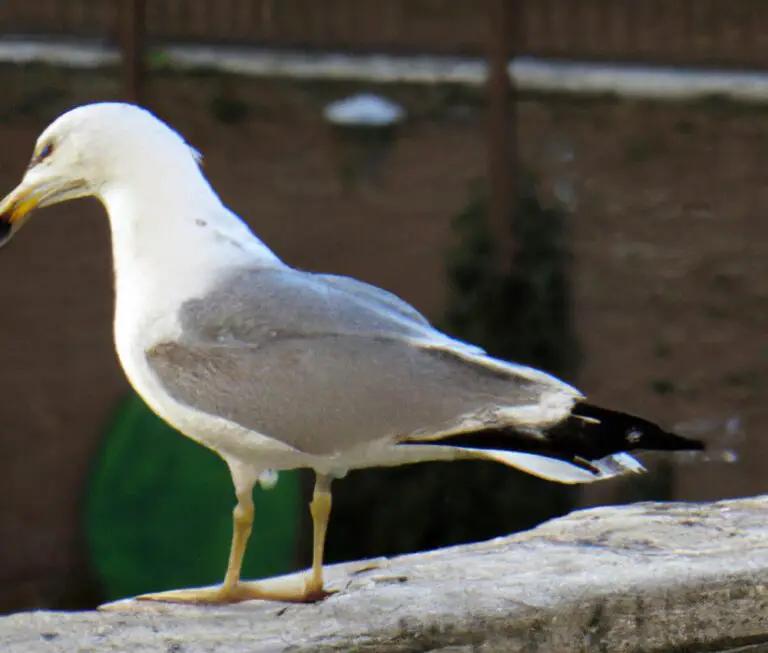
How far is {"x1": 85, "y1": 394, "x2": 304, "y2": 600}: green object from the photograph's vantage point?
494 centimetres

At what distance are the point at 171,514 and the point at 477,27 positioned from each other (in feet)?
6.63

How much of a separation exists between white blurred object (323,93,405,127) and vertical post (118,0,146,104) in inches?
26.9

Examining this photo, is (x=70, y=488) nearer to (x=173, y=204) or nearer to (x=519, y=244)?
(x=519, y=244)

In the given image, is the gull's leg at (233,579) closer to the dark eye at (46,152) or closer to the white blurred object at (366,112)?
the dark eye at (46,152)

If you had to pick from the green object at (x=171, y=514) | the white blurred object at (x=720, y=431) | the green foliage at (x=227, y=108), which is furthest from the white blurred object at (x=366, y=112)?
the white blurred object at (x=720, y=431)

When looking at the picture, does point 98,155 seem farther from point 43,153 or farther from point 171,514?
point 171,514

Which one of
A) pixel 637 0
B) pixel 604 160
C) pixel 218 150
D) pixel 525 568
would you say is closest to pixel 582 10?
pixel 637 0

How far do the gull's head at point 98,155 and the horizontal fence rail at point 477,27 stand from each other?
11.1 ft

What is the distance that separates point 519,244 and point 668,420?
87cm

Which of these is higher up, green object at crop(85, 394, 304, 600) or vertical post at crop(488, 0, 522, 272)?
vertical post at crop(488, 0, 522, 272)

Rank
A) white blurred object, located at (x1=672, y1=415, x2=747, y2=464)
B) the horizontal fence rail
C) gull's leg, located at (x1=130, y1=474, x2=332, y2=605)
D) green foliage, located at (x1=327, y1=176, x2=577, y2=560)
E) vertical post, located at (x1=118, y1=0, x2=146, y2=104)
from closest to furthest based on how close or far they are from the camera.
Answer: gull's leg, located at (x1=130, y1=474, x2=332, y2=605)
green foliage, located at (x1=327, y1=176, x2=577, y2=560)
vertical post, located at (x1=118, y1=0, x2=146, y2=104)
the horizontal fence rail
white blurred object, located at (x1=672, y1=415, x2=747, y2=464)

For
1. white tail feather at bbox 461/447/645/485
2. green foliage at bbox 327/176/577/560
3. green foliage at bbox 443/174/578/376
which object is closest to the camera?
white tail feather at bbox 461/447/645/485

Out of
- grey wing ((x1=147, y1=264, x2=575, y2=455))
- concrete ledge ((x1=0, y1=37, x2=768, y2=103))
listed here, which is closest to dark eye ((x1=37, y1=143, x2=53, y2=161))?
grey wing ((x1=147, y1=264, x2=575, y2=455))

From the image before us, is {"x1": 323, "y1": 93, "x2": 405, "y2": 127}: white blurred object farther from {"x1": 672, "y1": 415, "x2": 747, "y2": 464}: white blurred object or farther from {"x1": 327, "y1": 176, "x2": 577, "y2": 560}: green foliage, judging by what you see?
{"x1": 672, "y1": 415, "x2": 747, "y2": 464}: white blurred object
